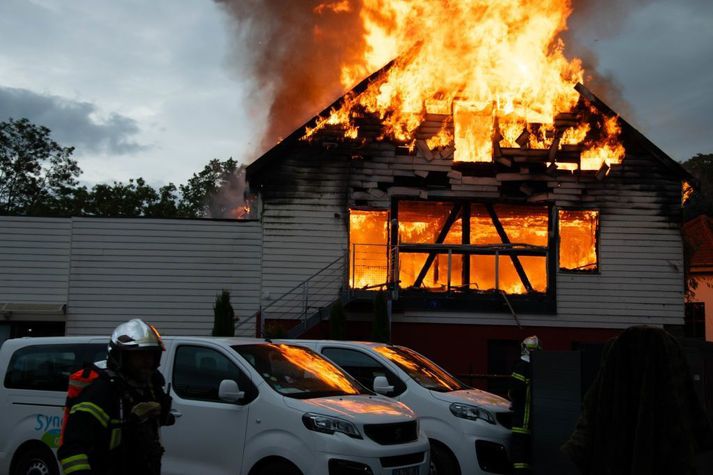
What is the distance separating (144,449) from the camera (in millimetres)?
4508

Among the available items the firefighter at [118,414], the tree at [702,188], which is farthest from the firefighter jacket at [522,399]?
the tree at [702,188]

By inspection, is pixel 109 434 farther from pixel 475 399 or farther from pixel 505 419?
pixel 505 419

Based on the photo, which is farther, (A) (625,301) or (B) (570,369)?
(A) (625,301)

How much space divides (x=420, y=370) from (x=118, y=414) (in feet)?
21.4

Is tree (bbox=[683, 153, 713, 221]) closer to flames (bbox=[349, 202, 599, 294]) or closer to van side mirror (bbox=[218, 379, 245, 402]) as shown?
flames (bbox=[349, 202, 599, 294])

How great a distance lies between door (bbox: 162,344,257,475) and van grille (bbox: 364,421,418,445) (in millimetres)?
1122

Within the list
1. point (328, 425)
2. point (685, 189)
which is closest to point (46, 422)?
point (328, 425)

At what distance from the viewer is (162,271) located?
67.9ft

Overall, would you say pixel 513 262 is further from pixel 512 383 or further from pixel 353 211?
pixel 512 383

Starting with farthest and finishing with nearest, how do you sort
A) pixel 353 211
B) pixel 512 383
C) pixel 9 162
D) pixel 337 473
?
pixel 9 162 → pixel 353 211 → pixel 512 383 → pixel 337 473

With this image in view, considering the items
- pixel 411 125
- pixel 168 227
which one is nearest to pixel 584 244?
pixel 411 125

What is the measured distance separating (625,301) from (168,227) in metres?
10.9

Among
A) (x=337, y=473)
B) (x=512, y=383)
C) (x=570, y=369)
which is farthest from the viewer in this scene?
(x=512, y=383)

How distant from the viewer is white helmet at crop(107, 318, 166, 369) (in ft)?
15.3
